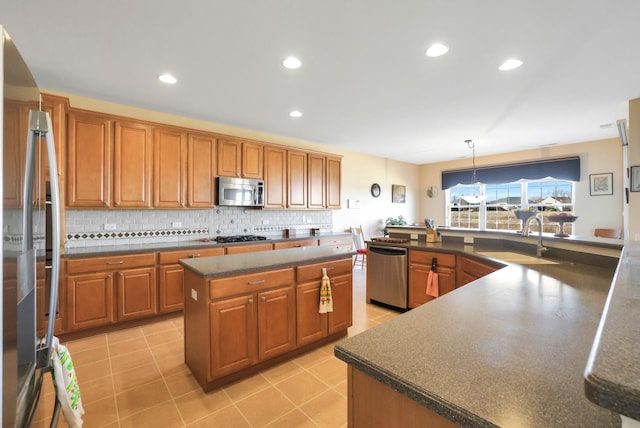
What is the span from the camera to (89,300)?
2836 millimetres

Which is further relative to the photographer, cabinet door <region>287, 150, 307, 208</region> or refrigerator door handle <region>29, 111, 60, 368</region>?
cabinet door <region>287, 150, 307, 208</region>

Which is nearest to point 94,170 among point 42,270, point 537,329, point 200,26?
point 200,26

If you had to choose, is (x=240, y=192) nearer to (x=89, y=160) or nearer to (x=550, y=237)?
(x=89, y=160)

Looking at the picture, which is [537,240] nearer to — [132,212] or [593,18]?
[593,18]

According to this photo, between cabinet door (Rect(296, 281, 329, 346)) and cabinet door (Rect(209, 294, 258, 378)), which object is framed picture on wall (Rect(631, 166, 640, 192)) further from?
cabinet door (Rect(209, 294, 258, 378))

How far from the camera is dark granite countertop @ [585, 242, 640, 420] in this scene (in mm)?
332

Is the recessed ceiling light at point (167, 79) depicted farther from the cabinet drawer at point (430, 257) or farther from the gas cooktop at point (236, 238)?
the cabinet drawer at point (430, 257)

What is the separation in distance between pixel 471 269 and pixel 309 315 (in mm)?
1615

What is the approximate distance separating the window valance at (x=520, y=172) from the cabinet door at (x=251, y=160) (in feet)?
16.9

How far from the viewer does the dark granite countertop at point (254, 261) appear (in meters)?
1.98

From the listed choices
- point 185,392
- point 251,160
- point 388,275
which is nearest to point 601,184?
point 388,275

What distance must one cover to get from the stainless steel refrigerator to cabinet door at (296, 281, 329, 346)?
1.63 m

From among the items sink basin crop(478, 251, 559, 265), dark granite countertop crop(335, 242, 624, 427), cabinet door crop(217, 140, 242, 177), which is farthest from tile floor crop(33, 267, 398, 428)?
cabinet door crop(217, 140, 242, 177)

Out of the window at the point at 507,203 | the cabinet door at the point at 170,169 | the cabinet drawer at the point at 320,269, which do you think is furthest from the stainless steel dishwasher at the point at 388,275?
the window at the point at 507,203
